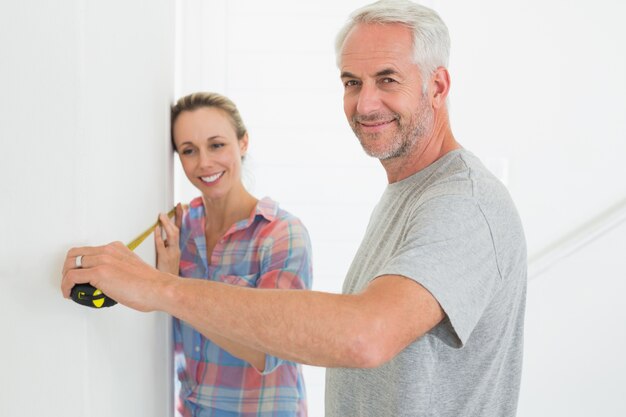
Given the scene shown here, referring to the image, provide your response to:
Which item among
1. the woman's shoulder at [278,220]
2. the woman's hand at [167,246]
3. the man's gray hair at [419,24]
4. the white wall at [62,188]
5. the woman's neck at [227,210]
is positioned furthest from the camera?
the woman's neck at [227,210]

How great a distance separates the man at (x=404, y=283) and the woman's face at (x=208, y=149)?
1.47ft

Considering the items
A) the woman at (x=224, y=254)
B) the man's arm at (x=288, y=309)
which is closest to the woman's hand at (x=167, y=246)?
the woman at (x=224, y=254)

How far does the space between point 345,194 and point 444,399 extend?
2.00 meters

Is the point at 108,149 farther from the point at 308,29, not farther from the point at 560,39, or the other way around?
the point at 560,39

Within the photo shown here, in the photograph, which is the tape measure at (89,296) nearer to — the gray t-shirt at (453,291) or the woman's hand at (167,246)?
the gray t-shirt at (453,291)

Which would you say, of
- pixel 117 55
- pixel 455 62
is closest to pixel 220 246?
pixel 117 55

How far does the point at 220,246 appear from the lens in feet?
5.40

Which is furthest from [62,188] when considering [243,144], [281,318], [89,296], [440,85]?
[243,144]

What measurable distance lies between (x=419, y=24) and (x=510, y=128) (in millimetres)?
1892

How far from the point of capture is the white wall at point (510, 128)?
2846mm

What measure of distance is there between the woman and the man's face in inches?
17.1

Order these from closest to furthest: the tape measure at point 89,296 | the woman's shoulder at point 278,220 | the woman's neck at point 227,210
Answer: the tape measure at point 89,296, the woman's shoulder at point 278,220, the woman's neck at point 227,210

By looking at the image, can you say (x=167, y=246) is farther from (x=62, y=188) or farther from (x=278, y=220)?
(x=62, y=188)

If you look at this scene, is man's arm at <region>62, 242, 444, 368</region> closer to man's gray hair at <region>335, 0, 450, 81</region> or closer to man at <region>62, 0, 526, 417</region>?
man at <region>62, 0, 526, 417</region>
